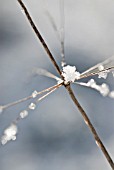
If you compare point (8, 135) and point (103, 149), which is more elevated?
point (8, 135)

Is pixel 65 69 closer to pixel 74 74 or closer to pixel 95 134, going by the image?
pixel 74 74

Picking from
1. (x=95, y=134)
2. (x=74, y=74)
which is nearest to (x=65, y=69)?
(x=74, y=74)

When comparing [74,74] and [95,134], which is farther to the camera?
[74,74]

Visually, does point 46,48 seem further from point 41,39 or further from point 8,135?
point 8,135

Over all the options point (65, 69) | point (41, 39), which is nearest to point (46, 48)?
point (41, 39)

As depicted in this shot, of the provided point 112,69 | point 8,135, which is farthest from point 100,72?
point 8,135

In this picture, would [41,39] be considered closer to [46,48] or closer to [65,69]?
[46,48]
